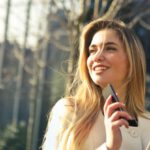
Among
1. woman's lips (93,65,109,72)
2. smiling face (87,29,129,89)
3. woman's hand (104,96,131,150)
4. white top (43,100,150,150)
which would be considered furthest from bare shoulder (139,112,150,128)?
woman's hand (104,96,131,150)

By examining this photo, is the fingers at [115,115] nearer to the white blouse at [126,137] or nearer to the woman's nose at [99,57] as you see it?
the white blouse at [126,137]

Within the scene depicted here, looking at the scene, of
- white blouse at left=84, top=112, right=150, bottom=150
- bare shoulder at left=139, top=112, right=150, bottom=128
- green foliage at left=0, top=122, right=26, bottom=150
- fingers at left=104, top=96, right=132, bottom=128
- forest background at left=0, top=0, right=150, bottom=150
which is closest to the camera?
fingers at left=104, top=96, right=132, bottom=128

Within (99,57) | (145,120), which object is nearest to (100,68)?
(99,57)

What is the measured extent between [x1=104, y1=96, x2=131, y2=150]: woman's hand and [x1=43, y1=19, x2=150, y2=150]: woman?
0.07m

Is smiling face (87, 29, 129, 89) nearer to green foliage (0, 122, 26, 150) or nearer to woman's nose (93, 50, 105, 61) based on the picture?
woman's nose (93, 50, 105, 61)

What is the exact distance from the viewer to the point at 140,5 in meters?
7.96

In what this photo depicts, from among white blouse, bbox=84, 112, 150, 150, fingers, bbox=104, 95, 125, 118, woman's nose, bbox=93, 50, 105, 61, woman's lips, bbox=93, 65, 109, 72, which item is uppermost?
woman's nose, bbox=93, 50, 105, 61

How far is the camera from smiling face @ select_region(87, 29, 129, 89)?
2539 mm

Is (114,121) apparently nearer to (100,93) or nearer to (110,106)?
(110,106)

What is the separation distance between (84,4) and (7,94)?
445 inches

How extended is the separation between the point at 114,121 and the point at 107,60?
0.48m

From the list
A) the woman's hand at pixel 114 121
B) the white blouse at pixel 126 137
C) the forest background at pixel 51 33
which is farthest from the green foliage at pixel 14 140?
the woman's hand at pixel 114 121

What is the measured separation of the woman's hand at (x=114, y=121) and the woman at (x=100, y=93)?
7 cm

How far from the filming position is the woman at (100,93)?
98.0 inches
